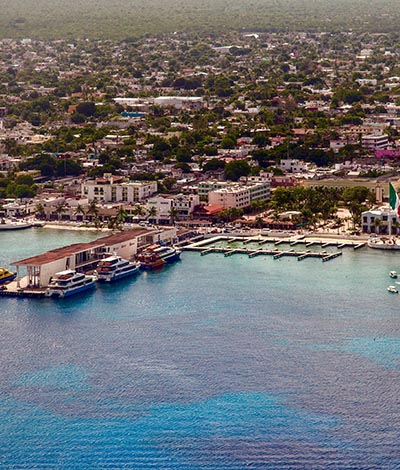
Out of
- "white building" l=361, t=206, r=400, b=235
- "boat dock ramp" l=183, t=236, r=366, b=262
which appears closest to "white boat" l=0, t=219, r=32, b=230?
"boat dock ramp" l=183, t=236, r=366, b=262

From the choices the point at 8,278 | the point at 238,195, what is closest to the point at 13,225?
the point at 238,195

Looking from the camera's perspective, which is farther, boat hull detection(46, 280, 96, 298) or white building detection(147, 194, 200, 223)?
white building detection(147, 194, 200, 223)

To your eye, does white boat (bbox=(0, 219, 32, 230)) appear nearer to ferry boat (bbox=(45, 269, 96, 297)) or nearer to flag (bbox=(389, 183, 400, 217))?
ferry boat (bbox=(45, 269, 96, 297))

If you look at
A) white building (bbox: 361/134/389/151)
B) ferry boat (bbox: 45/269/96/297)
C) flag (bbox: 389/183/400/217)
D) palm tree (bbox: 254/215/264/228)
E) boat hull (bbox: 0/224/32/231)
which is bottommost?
ferry boat (bbox: 45/269/96/297)

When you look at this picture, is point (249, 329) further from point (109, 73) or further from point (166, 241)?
point (109, 73)

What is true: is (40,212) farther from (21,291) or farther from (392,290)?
(392,290)

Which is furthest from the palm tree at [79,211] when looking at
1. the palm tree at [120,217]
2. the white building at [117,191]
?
the white building at [117,191]
